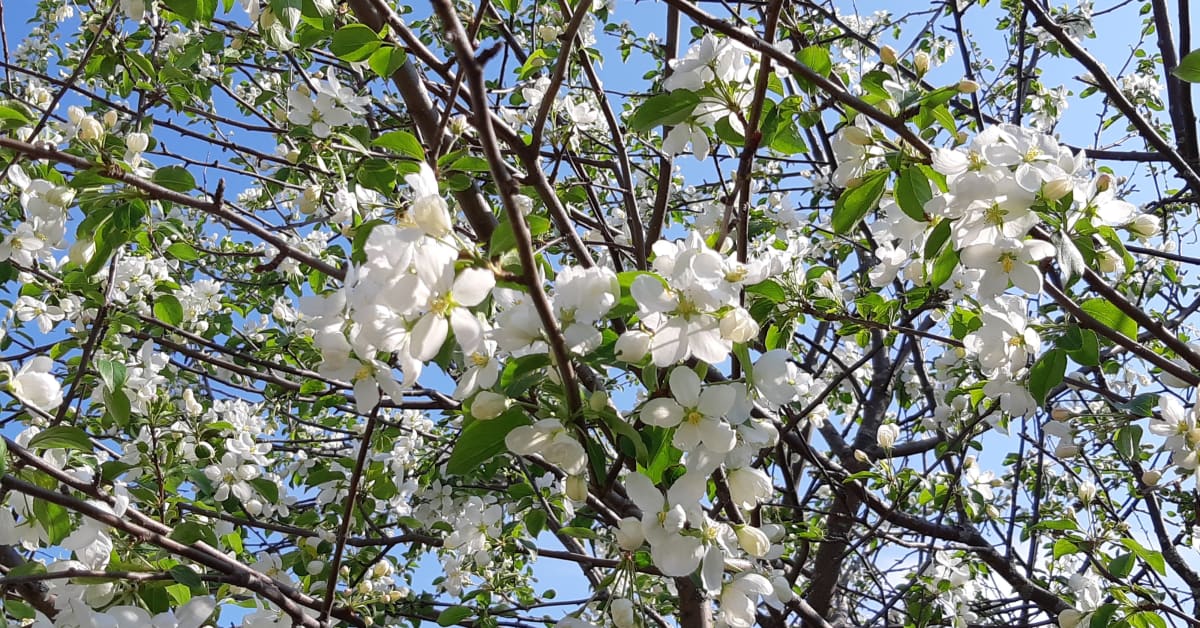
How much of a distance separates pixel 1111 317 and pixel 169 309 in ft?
8.01

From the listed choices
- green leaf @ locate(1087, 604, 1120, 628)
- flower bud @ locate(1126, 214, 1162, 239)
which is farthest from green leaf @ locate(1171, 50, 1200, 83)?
green leaf @ locate(1087, 604, 1120, 628)

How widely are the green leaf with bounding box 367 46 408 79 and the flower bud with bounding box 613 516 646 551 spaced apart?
35.7 inches

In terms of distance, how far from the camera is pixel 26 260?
6.75 feet

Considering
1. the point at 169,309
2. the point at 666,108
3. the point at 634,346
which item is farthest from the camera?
the point at 169,309

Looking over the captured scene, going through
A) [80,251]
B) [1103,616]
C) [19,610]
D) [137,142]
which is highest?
[137,142]

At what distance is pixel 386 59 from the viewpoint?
1492mm

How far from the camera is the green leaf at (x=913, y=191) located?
137cm

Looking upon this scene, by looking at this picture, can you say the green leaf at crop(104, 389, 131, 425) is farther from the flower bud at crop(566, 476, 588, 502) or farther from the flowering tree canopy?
the flower bud at crop(566, 476, 588, 502)

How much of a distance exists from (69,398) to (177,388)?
9.46 ft

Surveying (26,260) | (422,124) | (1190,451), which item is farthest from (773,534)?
(26,260)

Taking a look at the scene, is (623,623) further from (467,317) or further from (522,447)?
(467,317)

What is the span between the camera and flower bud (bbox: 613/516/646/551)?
1.21 metres

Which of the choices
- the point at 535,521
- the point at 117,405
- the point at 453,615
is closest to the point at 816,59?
the point at 535,521

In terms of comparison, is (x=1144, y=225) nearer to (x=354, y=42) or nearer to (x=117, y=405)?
(x=354, y=42)
